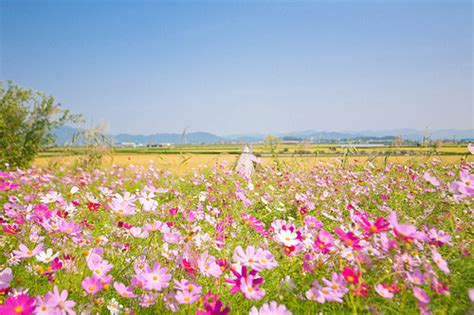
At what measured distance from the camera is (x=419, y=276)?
4.16ft

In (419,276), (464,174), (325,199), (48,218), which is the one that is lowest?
(325,199)

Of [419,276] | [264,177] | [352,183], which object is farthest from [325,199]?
[419,276]

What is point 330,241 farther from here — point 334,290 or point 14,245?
point 14,245

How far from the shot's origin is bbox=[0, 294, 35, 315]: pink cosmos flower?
1.06 metres

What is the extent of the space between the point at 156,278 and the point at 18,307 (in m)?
0.49

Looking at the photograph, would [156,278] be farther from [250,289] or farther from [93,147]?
[93,147]

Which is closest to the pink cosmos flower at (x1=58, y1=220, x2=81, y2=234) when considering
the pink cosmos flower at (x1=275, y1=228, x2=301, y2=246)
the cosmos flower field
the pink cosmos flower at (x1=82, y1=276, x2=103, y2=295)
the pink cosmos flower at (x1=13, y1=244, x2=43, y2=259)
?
the cosmos flower field

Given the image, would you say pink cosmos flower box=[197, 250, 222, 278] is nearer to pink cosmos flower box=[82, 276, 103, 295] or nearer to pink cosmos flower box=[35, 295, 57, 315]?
pink cosmos flower box=[82, 276, 103, 295]

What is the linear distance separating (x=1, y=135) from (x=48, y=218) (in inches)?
475

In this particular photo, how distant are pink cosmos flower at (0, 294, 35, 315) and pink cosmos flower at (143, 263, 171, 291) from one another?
404 millimetres

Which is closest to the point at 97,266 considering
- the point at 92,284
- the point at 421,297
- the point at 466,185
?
the point at 92,284

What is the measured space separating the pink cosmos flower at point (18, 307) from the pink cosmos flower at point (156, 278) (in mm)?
404

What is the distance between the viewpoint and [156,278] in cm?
138

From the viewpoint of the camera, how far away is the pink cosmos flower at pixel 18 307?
1.06 metres
